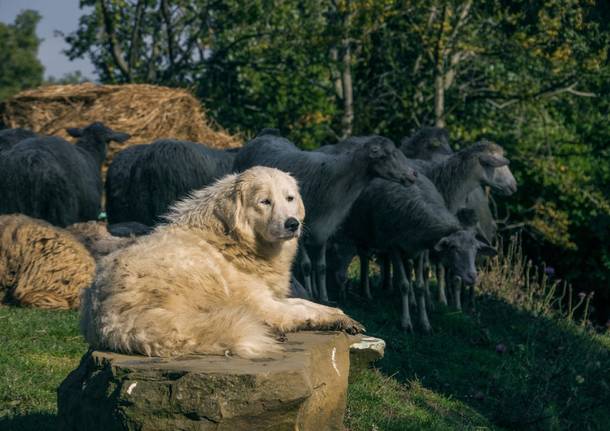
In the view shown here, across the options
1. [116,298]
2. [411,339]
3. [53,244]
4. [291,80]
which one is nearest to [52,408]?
[116,298]

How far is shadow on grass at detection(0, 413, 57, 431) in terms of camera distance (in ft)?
19.0

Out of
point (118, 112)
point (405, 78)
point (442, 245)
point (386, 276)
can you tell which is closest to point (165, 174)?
point (386, 276)

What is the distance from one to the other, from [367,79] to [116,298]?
50.3 ft

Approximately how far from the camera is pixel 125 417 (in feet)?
14.9

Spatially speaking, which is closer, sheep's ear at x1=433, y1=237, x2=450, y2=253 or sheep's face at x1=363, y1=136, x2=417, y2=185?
sheep's face at x1=363, y1=136, x2=417, y2=185

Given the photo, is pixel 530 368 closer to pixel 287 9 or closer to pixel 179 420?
pixel 179 420

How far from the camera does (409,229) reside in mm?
10398

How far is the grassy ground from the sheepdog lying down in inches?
51.2

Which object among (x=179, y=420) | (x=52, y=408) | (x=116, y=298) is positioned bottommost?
(x=52, y=408)

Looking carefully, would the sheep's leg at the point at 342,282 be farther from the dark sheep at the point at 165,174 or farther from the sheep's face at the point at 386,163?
the dark sheep at the point at 165,174

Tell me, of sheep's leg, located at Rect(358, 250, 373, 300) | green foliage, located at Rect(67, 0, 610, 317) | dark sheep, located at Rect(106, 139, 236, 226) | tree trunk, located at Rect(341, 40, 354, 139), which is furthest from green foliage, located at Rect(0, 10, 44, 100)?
sheep's leg, located at Rect(358, 250, 373, 300)

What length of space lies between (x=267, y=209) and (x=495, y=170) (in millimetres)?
7157

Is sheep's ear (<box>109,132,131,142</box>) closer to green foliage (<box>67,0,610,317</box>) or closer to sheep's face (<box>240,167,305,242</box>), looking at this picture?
green foliage (<box>67,0,610,317</box>)

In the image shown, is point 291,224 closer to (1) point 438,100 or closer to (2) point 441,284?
(2) point 441,284
